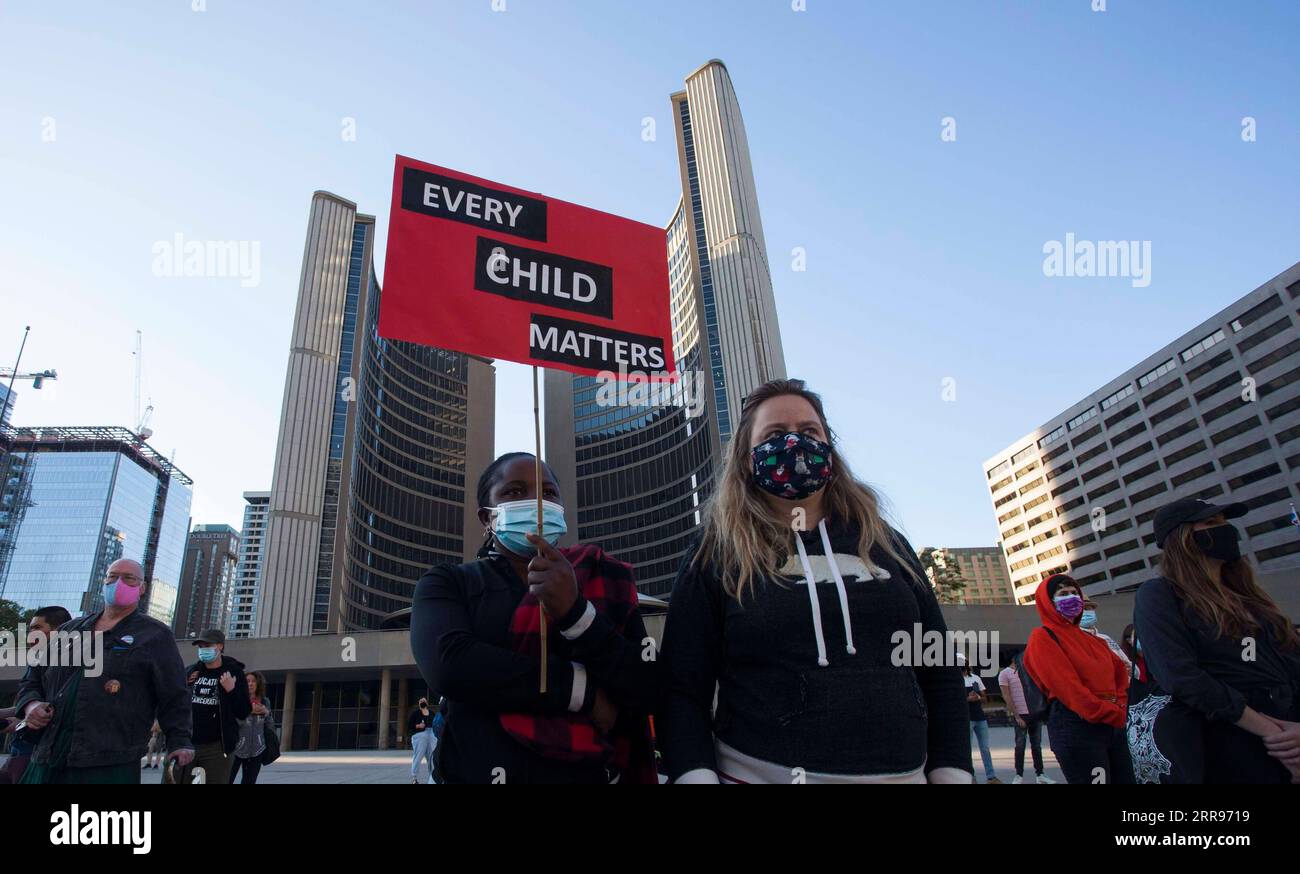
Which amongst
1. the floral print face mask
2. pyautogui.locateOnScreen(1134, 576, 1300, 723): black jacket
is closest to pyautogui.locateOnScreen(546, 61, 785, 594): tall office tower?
pyautogui.locateOnScreen(1134, 576, 1300, 723): black jacket

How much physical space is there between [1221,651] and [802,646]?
2147 millimetres

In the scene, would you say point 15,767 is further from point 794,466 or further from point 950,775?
point 950,775

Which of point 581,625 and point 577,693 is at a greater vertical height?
point 581,625

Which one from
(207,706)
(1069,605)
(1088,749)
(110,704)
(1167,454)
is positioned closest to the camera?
(110,704)

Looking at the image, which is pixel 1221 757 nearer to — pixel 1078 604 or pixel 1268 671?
pixel 1268 671

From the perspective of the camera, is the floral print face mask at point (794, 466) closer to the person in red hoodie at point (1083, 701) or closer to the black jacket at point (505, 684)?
the black jacket at point (505, 684)

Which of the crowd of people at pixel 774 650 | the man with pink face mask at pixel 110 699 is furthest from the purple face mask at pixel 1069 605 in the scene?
the man with pink face mask at pixel 110 699

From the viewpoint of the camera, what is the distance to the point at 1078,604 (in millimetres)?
5004

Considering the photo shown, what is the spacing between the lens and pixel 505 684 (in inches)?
83.0

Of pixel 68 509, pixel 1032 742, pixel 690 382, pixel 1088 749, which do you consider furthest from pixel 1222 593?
pixel 68 509

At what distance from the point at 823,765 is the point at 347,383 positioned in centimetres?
7884

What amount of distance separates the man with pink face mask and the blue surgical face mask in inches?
120
